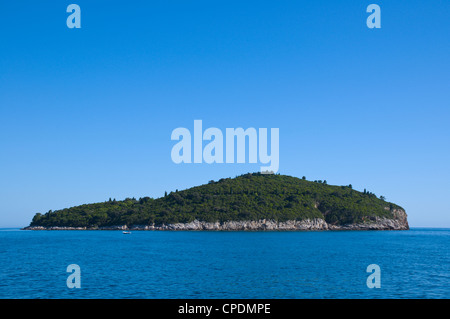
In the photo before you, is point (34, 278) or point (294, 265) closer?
point (34, 278)

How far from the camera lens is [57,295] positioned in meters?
35.3

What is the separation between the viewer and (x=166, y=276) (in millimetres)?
46406

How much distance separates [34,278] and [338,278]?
122 ft

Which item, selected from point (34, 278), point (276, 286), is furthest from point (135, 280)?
point (276, 286)
